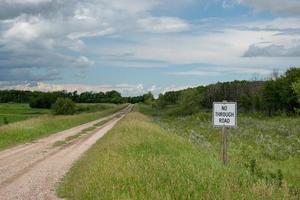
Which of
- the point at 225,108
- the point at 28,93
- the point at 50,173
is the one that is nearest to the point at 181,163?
the point at 225,108

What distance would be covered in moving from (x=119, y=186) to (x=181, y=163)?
10.5 ft

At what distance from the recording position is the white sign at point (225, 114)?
617 inches

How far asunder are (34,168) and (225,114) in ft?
25.4

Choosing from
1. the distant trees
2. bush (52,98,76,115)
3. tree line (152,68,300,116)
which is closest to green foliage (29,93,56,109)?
tree line (152,68,300,116)

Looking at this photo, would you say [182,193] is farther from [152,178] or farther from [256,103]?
[256,103]

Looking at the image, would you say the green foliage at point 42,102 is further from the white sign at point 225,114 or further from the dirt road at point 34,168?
the white sign at point 225,114

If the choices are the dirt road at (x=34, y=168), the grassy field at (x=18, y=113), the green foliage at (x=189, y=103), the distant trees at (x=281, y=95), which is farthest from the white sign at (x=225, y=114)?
the green foliage at (x=189, y=103)

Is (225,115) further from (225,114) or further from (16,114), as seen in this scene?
(16,114)

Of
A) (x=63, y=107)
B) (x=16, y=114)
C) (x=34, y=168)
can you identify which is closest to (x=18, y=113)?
(x=16, y=114)

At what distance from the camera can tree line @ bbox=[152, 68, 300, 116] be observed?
9356 cm

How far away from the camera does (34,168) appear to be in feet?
64.3

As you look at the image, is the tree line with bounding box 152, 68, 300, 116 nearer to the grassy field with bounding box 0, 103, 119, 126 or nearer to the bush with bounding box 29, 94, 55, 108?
the grassy field with bounding box 0, 103, 119, 126

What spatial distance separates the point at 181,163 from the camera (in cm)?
1527

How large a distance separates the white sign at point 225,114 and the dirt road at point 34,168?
5092mm
